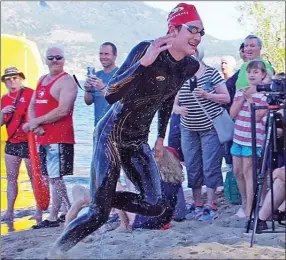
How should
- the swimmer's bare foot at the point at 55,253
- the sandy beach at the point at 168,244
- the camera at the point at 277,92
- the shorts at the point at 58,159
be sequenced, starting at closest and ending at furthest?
1. the swimmer's bare foot at the point at 55,253
2. the sandy beach at the point at 168,244
3. the camera at the point at 277,92
4. the shorts at the point at 58,159

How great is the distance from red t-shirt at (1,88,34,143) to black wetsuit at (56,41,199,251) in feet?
7.65

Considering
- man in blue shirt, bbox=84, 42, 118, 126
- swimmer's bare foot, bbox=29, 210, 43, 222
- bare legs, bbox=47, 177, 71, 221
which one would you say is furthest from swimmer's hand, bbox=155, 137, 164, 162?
swimmer's bare foot, bbox=29, 210, 43, 222

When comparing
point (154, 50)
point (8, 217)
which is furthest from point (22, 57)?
point (154, 50)

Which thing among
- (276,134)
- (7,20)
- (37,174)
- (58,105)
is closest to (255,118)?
(276,134)

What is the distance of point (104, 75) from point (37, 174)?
44.0 inches

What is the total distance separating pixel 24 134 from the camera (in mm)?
5781

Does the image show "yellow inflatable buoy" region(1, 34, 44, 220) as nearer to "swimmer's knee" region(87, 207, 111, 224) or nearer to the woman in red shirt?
the woman in red shirt

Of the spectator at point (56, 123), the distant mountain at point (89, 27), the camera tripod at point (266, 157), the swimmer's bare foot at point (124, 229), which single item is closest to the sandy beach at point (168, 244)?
the swimmer's bare foot at point (124, 229)

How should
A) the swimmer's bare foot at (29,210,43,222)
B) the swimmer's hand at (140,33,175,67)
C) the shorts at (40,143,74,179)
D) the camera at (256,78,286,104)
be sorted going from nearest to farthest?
the swimmer's hand at (140,33,175,67), the camera at (256,78,286,104), the shorts at (40,143,74,179), the swimmer's bare foot at (29,210,43,222)

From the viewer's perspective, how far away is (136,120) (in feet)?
11.8

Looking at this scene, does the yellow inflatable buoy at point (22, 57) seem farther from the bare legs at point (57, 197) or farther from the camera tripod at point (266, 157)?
the camera tripod at point (266, 157)

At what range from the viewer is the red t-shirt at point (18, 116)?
5.81 meters

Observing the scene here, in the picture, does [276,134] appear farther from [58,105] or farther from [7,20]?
[7,20]

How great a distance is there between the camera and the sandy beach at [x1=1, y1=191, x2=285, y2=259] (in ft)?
12.0
